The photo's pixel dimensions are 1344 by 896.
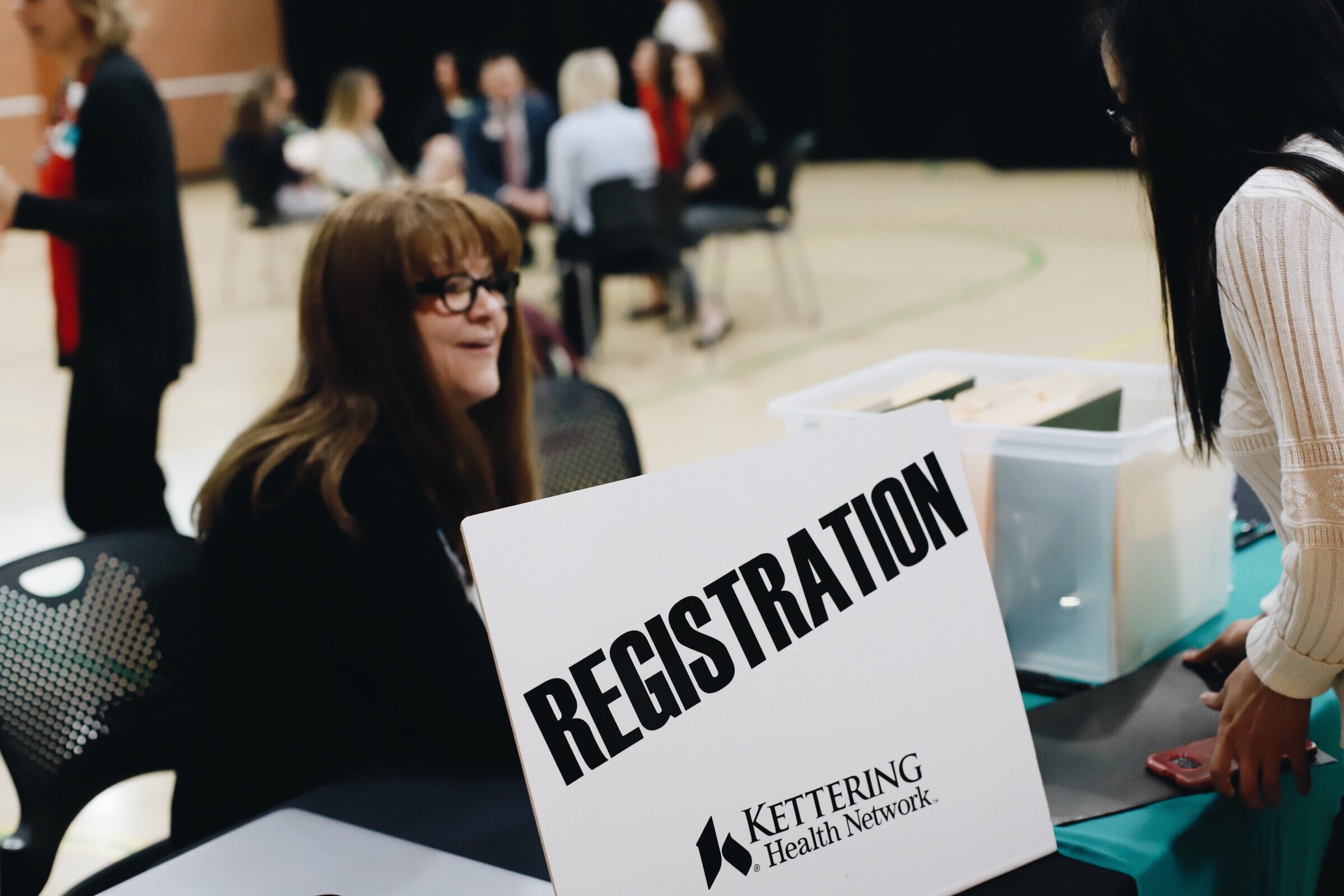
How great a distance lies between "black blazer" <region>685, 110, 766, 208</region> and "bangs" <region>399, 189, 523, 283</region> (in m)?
4.86

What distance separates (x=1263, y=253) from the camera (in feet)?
3.04

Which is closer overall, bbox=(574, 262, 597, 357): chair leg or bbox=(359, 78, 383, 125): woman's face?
bbox=(574, 262, 597, 357): chair leg

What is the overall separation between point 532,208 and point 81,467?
434 cm

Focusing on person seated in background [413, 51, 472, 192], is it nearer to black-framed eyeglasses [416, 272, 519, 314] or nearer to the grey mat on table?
black-framed eyeglasses [416, 272, 519, 314]

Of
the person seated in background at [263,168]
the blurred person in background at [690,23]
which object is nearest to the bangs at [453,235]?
the person seated in background at [263,168]

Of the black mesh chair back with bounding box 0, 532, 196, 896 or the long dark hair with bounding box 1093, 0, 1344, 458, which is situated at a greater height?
the long dark hair with bounding box 1093, 0, 1344, 458

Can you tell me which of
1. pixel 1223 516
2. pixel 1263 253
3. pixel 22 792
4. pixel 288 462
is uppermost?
pixel 1263 253

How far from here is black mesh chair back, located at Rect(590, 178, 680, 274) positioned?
219 inches

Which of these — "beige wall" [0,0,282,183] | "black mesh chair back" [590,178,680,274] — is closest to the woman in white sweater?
"black mesh chair back" [590,178,680,274]

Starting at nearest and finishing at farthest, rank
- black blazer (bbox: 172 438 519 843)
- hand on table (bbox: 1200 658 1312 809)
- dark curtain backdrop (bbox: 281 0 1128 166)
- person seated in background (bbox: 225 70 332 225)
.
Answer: hand on table (bbox: 1200 658 1312 809) < black blazer (bbox: 172 438 519 843) < person seated in background (bbox: 225 70 332 225) < dark curtain backdrop (bbox: 281 0 1128 166)

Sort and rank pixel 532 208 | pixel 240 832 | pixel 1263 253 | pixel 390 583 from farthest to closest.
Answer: pixel 532 208 < pixel 390 583 < pixel 240 832 < pixel 1263 253

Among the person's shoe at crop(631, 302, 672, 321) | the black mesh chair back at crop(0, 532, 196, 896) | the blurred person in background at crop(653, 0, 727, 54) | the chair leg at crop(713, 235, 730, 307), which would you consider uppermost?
the blurred person in background at crop(653, 0, 727, 54)

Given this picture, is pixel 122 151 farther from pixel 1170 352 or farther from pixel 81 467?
pixel 1170 352

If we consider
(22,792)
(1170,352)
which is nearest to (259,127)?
(22,792)
